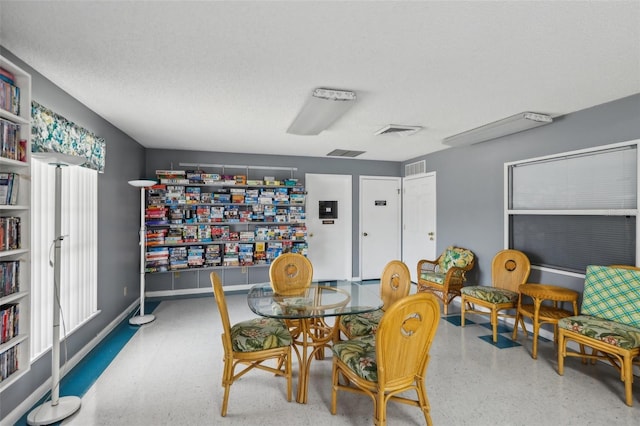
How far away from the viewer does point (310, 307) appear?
246 cm

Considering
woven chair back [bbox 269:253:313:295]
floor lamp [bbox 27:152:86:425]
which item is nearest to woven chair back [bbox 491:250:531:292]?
woven chair back [bbox 269:253:313:295]

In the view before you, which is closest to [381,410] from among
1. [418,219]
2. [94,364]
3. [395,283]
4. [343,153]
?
[395,283]

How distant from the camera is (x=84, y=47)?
195cm

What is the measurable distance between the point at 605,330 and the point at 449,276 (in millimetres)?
1813

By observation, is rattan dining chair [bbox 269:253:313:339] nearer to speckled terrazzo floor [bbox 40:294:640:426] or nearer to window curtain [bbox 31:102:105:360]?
speckled terrazzo floor [bbox 40:294:640:426]

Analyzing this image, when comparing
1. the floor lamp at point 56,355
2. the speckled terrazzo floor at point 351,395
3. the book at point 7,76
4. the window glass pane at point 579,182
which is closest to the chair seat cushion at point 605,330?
the speckled terrazzo floor at point 351,395

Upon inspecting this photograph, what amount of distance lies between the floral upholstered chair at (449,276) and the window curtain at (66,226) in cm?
408

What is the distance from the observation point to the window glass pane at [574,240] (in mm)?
2922

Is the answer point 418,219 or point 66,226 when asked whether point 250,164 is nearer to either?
point 66,226

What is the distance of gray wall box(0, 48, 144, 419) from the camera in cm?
229

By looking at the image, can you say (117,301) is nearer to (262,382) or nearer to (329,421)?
(262,382)

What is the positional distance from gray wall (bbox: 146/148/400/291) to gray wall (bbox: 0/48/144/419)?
14.4 inches

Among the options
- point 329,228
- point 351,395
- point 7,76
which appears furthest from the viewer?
point 329,228

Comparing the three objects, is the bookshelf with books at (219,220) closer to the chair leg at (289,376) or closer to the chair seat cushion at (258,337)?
the chair seat cushion at (258,337)
